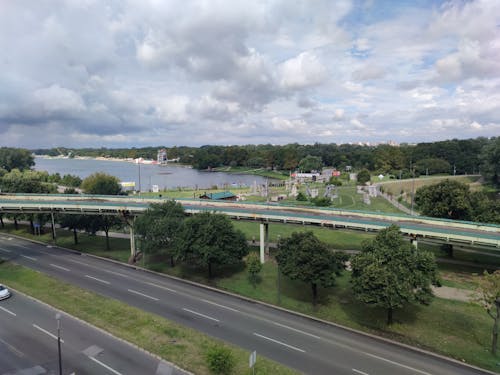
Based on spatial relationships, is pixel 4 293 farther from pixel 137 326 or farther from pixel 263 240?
pixel 263 240

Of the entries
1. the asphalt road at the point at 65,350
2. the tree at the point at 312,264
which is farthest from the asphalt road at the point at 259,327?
the asphalt road at the point at 65,350

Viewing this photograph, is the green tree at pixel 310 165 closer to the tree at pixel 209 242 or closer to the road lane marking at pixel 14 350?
the tree at pixel 209 242

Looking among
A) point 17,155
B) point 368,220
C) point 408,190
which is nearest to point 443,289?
point 368,220

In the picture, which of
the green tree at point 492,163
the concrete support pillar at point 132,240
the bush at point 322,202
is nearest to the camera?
the concrete support pillar at point 132,240

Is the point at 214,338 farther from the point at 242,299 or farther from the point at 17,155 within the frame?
the point at 17,155

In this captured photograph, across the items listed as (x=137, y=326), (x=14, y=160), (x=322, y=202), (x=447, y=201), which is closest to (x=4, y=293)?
(x=137, y=326)

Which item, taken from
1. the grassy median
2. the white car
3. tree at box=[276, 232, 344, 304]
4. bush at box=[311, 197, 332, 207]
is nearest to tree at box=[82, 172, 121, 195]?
the grassy median
